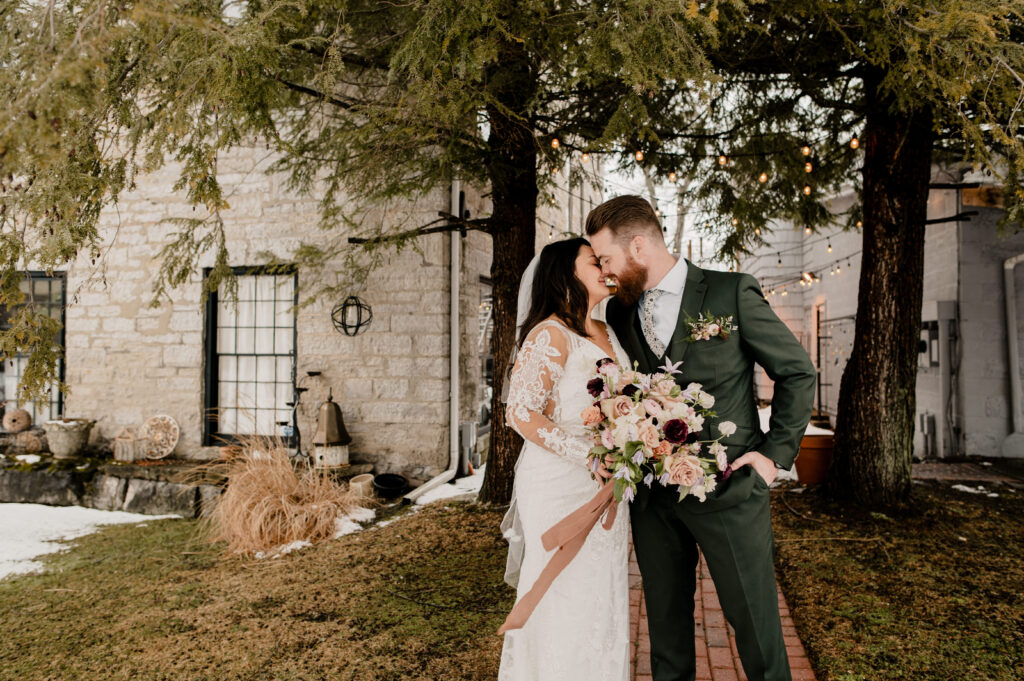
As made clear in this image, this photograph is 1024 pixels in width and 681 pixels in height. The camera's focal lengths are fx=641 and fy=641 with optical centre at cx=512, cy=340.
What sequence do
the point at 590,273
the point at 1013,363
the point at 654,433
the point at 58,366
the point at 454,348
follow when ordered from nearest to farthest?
the point at 654,433 → the point at 590,273 → the point at 454,348 → the point at 1013,363 → the point at 58,366

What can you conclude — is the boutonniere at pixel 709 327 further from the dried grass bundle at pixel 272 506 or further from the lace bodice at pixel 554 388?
the dried grass bundle at pixel 272 506

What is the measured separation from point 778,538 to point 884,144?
12.0 ft

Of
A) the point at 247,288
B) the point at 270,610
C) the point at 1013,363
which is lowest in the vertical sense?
the point at 270,610

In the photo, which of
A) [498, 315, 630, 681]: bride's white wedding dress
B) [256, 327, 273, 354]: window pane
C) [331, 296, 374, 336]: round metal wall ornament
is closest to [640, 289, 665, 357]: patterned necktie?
[498, 315, 630, 681]: bride's white wedding dress

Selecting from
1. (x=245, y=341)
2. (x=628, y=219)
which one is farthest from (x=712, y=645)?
(x=245, y=341)

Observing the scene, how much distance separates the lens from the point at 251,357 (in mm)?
8188

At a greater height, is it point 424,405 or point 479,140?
point 479,140

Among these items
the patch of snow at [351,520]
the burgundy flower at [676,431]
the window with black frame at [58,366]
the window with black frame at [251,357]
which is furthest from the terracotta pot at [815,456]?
the window with black frame at [58,366]

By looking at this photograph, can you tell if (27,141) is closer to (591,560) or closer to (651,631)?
(591,560)

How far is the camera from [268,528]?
5.60m

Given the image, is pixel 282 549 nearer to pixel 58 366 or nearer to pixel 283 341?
pixel 283 341

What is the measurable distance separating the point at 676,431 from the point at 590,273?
0.85 meters

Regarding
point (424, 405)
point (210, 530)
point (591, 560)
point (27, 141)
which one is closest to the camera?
point (27, 141)

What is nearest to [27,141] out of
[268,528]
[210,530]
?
[268,528]
